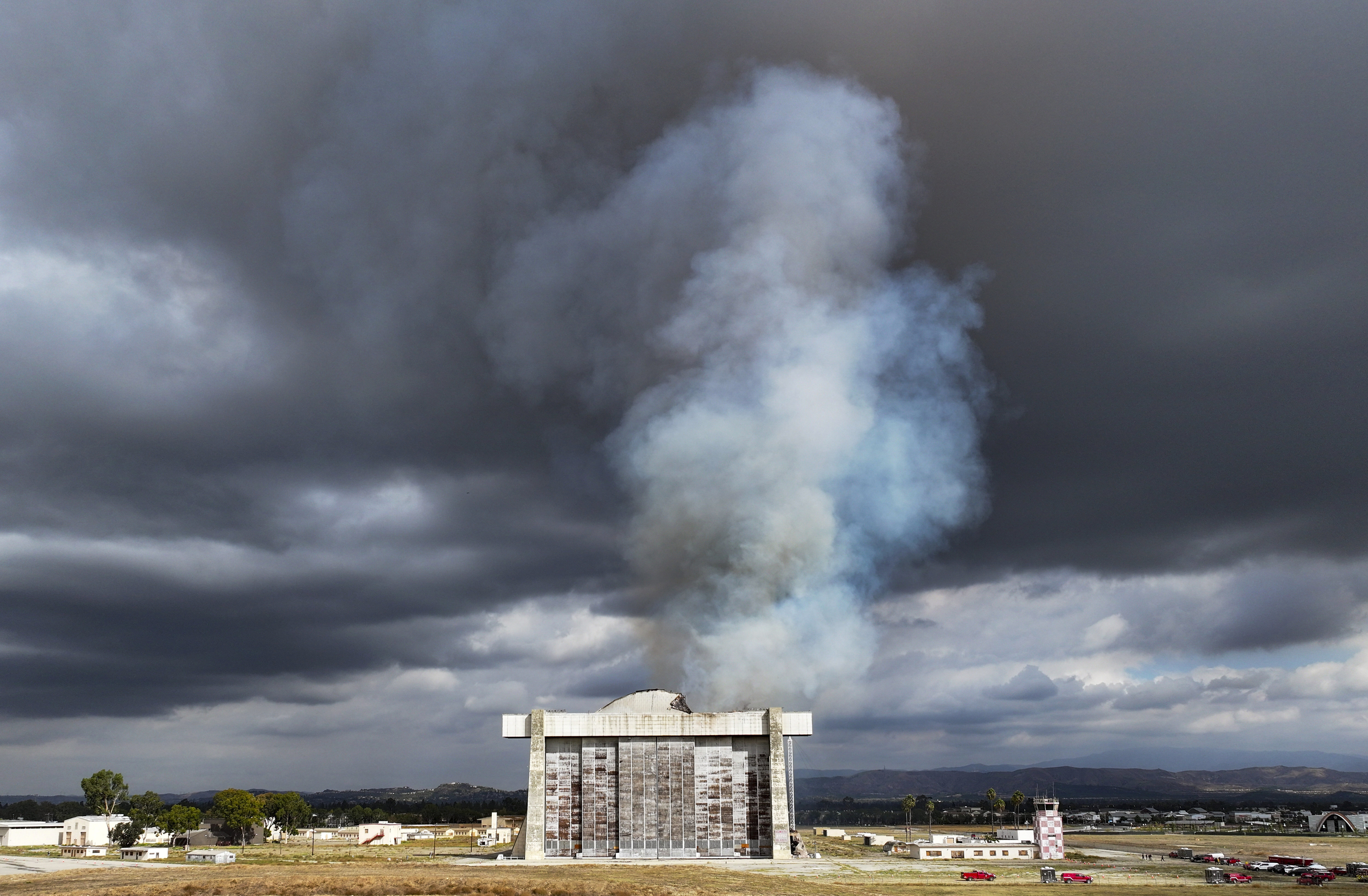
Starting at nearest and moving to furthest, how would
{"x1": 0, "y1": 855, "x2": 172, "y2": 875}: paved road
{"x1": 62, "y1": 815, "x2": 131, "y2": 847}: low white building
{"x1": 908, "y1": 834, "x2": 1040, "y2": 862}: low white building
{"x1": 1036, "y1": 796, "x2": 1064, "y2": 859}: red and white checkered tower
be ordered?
{"x1": 0, "y1": 855, "x2": 172, "y2": 875}: paved road, {"x1": 908, "y1": 834, "x2": 1040, "y2": 862}: low white building, {"x1": 1036, "y1": 796, "x2": 1064, "y2": 859}: red and white checkered tower, {"x1": 62, "y1": 815, "x2": 131, "y2": 847}: low white building

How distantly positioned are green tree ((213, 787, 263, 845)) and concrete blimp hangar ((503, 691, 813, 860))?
75092 millimetres

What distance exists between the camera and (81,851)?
11719 centimetres

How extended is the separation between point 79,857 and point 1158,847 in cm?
13992

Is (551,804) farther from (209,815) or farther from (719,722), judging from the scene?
(209,815)

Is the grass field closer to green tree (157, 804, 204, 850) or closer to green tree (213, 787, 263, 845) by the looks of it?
green tree (213, 787, 263, 845)

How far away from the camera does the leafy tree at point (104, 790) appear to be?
161 metres

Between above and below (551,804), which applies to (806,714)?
above

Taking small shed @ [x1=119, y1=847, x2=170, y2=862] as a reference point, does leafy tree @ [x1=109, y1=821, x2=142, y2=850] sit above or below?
below

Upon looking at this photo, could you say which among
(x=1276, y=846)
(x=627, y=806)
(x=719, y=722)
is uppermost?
(x=719, y=722)

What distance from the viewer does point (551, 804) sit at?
82.1 m

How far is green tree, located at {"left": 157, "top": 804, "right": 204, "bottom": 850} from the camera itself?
467ft

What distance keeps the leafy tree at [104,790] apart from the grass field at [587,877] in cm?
6126

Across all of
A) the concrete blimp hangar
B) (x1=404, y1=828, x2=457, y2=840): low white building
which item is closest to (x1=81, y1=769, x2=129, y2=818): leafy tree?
(x1=404, y1=828, x2=457, y2=840): low white building

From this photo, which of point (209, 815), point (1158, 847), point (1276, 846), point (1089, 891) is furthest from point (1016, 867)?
point (209, 815)
